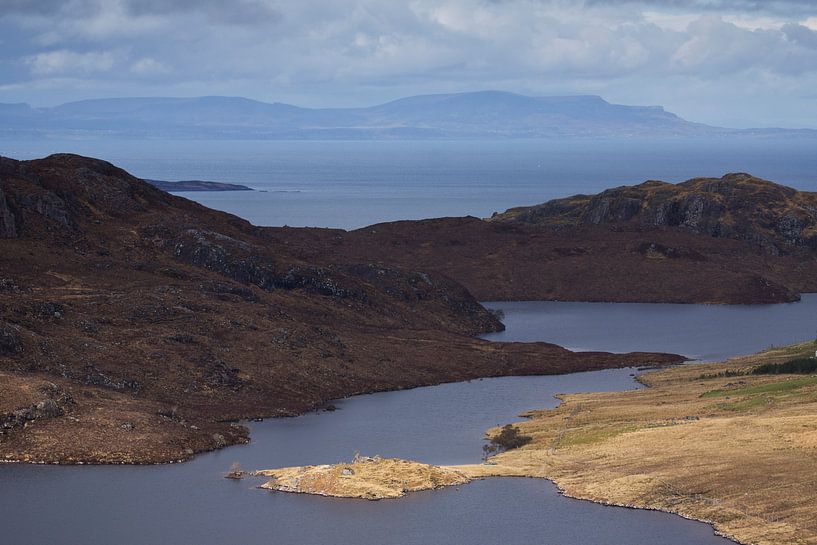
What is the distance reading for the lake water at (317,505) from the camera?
197ft

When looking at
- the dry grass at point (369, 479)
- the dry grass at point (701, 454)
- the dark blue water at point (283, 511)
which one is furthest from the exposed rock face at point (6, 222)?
the dry grass at point (369, 479)

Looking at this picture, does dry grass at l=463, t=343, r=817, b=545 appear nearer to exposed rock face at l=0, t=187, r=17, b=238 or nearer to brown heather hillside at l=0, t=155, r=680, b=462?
brown heather hillside at l=0, t=155, r=680, b=462

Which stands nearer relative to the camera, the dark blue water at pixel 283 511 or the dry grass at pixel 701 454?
the dark blue water at pixel 283 511

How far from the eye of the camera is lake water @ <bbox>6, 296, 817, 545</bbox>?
197ft

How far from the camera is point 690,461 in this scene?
68250 millimetres

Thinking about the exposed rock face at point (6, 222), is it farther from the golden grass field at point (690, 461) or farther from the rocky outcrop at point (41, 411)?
the golden grass field at point (690, 461)

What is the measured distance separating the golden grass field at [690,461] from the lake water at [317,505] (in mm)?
1517

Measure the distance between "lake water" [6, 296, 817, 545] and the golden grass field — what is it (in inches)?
59.7

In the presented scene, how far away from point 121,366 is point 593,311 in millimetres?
83433

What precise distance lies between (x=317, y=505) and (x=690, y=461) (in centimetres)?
1943

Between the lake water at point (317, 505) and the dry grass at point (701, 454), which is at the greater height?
the dry grass at point (701, 454)

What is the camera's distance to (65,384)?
85.4m

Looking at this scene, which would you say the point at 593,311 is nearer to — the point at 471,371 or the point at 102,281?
the point at 471,371

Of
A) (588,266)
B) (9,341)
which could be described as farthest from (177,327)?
(588,266)
